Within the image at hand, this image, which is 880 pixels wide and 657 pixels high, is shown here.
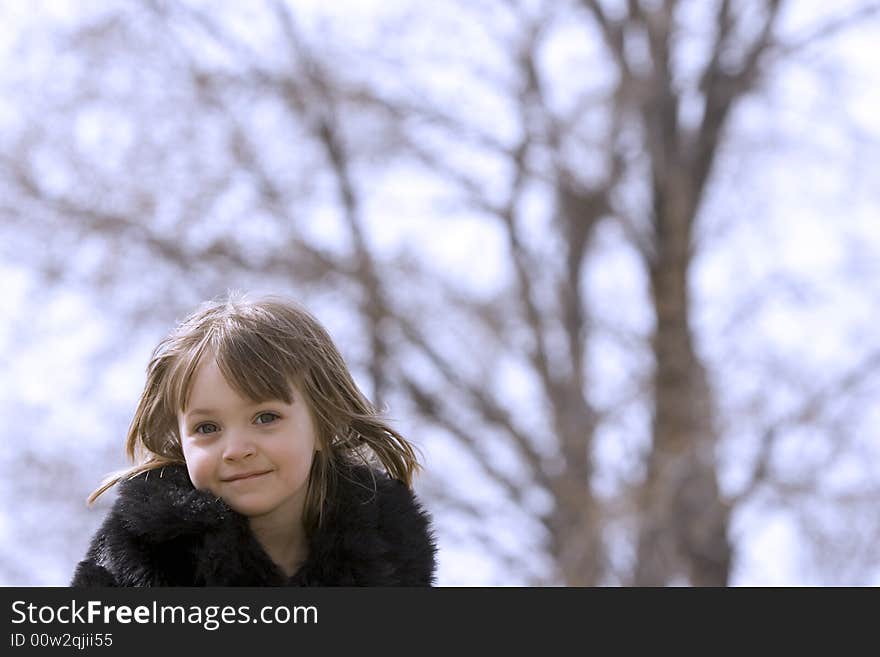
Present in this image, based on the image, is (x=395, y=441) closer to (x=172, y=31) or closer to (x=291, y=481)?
(x=291, y=481)

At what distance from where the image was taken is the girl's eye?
2.39 meters

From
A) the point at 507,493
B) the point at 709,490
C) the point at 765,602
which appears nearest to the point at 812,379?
the point at 709,490

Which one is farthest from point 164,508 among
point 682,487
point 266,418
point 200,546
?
point 682,487

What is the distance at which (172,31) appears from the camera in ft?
34.3

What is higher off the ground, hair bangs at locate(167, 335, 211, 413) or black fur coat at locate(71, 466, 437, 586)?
hair bangs at locate(167, 335, 211, 413)

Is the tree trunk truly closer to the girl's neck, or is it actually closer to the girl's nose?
the girl's neck

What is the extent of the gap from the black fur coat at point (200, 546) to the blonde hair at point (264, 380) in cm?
6

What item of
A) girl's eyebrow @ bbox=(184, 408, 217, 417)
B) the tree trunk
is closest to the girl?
girl's eyebrow @ bbox=(184, 408, 217, 417)

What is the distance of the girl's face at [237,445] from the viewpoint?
235cm

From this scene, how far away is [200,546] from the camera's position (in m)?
2.32

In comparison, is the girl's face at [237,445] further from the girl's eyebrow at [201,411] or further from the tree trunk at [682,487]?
the tree trunk at [682,487]

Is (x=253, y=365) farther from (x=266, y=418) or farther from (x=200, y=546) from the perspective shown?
(x=200, y=546)

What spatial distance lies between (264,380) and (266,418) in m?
0.06

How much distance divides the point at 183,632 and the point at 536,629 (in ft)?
1.78
